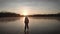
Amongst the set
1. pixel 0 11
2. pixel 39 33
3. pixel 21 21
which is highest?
pixel 0 11

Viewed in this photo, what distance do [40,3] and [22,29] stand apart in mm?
489

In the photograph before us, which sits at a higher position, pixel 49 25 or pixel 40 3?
pixel 40 3

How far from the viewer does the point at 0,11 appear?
7.30 ft

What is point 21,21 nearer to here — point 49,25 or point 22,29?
point 22,29

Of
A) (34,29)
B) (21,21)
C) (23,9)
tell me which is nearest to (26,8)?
(23,9)

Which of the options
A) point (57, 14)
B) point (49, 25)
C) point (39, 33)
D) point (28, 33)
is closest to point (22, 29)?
point (28, 33)

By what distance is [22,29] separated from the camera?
2229 millimetres

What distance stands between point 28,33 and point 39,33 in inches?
6.6

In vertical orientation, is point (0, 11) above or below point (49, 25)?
above

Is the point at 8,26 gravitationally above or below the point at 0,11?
below

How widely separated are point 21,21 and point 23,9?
186 millimetres

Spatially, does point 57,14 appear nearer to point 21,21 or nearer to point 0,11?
point 21,21

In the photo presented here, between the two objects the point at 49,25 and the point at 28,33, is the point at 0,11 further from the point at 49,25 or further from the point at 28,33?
the point at 49,25

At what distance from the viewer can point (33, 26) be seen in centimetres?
228
